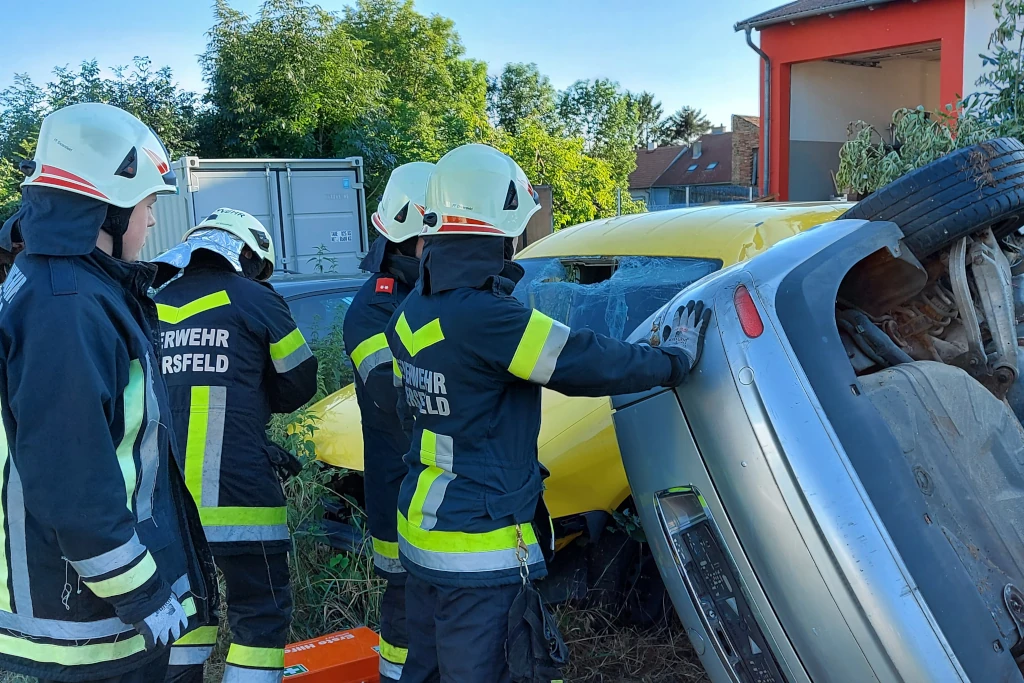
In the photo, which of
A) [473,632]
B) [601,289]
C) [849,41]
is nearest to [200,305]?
[473,632]

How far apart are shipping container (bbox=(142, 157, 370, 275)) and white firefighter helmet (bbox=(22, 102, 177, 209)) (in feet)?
34.9

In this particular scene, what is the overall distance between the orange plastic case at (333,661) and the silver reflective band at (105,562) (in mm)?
1248

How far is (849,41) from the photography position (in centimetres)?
1556

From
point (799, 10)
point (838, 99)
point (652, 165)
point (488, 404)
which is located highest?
point (652, 165)

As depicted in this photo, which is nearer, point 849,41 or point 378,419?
point 378,419

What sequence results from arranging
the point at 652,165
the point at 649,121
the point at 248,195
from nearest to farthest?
the point at 248,195 → the point at 652,165 → the point at 649,121

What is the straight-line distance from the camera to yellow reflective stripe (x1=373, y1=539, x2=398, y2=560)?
321 cm

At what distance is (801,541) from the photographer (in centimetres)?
204

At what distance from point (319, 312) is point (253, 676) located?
2953 mm

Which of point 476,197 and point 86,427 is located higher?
point 476,197

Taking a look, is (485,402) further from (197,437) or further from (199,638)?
(199,638)

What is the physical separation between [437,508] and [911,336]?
1.67 m

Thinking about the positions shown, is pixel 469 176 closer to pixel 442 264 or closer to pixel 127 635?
pixel 442 264

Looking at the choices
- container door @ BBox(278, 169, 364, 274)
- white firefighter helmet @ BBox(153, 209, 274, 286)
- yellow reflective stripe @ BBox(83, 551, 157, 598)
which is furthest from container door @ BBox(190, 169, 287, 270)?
yellow reflective stripe @ BBox(83, 551, 157, 598)
